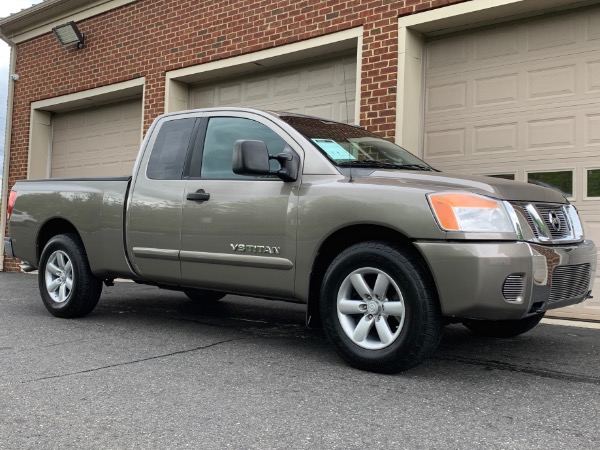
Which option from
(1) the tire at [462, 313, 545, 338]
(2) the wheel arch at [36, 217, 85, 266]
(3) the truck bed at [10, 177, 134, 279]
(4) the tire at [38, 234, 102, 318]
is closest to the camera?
(1) the tire at [462, 313, 545, 338]

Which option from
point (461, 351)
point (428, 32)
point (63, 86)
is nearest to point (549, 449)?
point (461, 351)

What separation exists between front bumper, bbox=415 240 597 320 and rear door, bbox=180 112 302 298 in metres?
1.06

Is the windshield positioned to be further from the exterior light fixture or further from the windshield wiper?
the exterior light fixture

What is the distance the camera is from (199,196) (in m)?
4.81

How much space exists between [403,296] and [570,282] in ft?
3.59

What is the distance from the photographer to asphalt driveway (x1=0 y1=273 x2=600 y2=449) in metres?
2.73

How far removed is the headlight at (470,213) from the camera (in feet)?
11.8

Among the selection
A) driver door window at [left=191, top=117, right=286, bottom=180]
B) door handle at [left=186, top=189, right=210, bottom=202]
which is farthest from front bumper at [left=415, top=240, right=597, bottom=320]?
door handle at [left=186, top=189, right=210, bottom=202]

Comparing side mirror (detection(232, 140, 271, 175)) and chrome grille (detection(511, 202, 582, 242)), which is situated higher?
side mirror (detection(232, 140, 271, 175))

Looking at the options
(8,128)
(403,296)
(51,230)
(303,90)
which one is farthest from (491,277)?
(8,128)

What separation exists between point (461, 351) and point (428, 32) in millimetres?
4611

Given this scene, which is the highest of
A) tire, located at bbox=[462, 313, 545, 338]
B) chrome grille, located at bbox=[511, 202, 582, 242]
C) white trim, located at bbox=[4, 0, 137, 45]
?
white trim, located at bbox=[4, 0, 137, 45]

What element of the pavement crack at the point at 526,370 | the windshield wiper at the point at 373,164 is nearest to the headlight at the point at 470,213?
the windshield wiper at the point at 373,164

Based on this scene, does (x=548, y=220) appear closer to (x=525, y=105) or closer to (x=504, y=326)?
(x=504, y=326)
